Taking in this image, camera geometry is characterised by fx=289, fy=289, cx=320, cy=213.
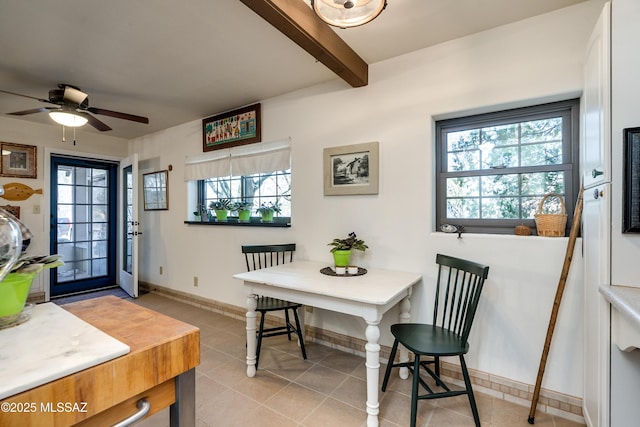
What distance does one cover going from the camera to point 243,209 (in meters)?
3.20

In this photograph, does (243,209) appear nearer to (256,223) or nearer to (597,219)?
(256,223)

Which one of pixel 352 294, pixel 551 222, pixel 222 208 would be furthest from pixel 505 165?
pixel 222 208

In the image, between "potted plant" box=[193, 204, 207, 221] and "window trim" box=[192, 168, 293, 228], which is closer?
"window trim" box=[192, 168, 293, 228]

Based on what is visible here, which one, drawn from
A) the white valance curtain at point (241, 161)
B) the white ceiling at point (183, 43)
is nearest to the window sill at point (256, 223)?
the white valance curtain at point (241, 161)

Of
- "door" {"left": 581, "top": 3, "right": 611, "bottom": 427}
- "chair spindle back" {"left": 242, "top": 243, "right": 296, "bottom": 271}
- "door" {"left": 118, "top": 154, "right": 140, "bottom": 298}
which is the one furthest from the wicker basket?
"door" {"left": 118, "top": 154, "right": 140, "bottom": 298}

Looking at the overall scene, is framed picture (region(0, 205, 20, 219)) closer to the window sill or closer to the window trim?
the window trim

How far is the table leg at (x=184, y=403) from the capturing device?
805mm

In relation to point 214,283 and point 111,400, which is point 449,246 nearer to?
point 111,400

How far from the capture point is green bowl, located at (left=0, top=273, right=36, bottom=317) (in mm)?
780

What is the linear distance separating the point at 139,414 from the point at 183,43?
2.18 meters

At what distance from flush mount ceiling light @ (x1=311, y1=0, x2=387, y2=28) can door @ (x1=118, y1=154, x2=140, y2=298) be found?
3440 millimetres

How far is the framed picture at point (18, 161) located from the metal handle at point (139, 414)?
174 inches

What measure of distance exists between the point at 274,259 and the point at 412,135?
1.71 m

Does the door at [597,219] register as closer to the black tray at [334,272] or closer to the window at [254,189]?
the black tray at [334,272]
